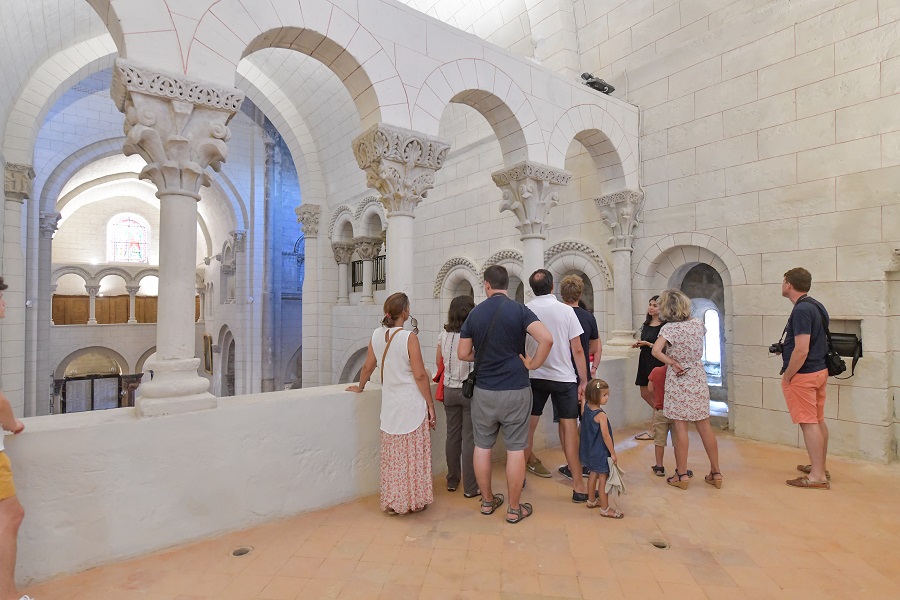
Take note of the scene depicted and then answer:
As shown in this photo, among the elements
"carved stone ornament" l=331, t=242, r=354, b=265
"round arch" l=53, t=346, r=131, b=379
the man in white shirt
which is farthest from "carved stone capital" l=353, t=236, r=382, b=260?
"round arch" l=53, t=346, r=131, b=379

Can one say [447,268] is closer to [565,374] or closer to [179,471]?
[565,374]

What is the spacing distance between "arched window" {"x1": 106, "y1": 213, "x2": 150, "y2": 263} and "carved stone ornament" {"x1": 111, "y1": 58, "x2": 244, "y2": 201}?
21388 mm

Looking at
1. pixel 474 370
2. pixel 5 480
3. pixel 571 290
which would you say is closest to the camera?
pixel 5 480

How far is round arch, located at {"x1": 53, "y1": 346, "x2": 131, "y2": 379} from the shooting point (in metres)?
17.0

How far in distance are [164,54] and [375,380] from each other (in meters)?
2.55

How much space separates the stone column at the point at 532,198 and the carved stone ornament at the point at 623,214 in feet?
3.73

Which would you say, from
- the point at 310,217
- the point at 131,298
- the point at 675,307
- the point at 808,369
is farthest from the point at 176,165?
the point at 131,298

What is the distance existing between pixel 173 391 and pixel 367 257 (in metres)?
7.29

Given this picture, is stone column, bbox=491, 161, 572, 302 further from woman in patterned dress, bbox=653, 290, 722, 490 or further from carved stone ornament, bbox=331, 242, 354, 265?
carved stone ornament, bbox=331, 242, 354, 265

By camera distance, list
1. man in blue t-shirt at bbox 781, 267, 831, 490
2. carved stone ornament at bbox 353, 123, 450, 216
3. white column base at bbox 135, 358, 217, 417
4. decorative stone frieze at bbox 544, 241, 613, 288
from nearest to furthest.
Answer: white column base at bbox 135, 358, 217, 417, man in blue t-shirt at bbox 781, 267, 831, 490, carved stone ornament at bbox 353, 123, 450, 216, decorative stone frieze at bbox 544, 241, 613, 288

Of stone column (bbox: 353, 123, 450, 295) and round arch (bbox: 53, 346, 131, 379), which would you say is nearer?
stone column (bbox: 353, 123, 450, 295)

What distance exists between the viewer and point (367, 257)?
9.83 meters

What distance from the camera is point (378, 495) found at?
3.32m

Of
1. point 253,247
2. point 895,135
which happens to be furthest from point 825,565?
→ point 253,247
